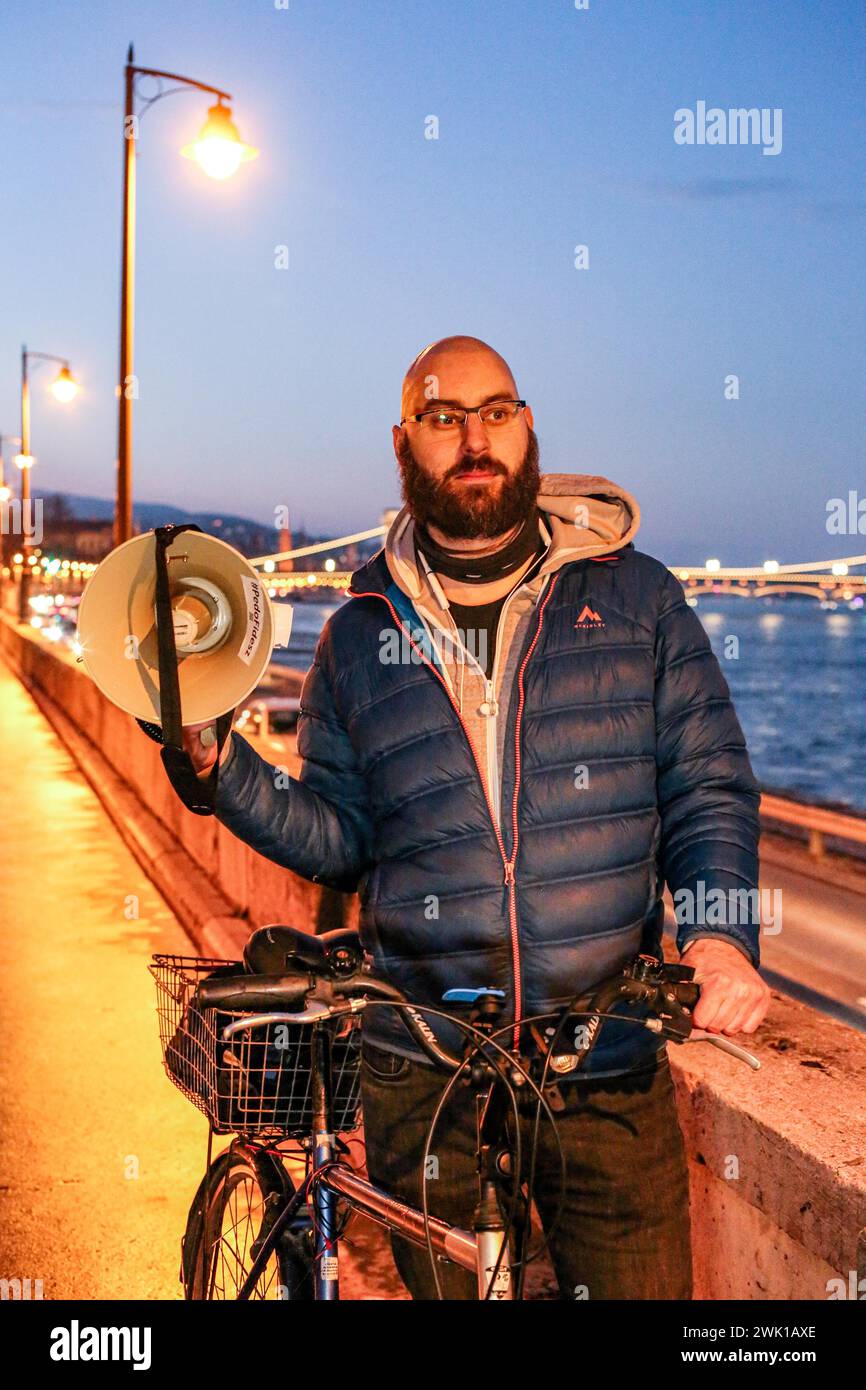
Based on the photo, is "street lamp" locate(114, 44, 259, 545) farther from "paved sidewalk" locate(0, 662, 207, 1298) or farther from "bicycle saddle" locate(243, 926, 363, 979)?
"bicycle saddle" locate(243, 926, 363, 979)

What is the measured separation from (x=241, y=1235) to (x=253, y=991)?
3.36 feet

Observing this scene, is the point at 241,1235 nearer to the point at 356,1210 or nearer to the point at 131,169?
the point at 356,1210

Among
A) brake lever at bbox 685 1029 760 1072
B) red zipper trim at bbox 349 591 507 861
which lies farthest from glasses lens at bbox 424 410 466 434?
brake lever at bbox 685 1029 760 1072

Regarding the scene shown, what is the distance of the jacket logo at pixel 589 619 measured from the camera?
271 centimetres

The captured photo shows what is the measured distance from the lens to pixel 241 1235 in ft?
10.6

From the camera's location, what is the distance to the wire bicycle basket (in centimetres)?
284

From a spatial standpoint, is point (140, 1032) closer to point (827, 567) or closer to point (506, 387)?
point (506, 387)

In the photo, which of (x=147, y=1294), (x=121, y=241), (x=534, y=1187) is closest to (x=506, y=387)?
(x=534, y=1187)

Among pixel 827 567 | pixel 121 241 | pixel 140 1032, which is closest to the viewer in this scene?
pixel 140 1032

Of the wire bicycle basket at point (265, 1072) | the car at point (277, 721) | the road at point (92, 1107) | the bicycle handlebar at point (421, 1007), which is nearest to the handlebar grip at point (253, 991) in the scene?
the bicycle handlebar at point (421, 1007)

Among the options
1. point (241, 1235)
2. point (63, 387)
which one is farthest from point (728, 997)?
point (63, 387)

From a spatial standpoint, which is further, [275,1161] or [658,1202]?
[275,1161]

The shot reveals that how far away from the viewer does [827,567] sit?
80.5 meters
